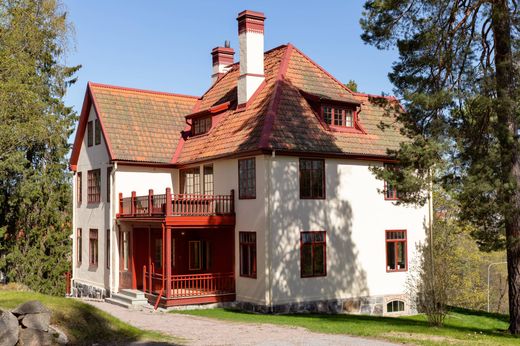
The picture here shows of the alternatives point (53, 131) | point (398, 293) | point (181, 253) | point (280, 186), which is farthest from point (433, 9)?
point (53, 131)

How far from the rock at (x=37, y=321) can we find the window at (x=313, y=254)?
10.9 metres

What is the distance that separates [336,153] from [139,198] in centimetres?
826

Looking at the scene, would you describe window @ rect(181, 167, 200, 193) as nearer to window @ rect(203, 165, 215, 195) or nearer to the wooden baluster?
window @ rect(203, 165, 215, 195)

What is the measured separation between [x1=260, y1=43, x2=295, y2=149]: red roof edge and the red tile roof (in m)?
0.04

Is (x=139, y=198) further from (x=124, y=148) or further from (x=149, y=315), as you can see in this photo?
(x=149, y=315)

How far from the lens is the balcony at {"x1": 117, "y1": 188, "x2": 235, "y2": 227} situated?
22.3 m

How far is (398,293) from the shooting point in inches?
993

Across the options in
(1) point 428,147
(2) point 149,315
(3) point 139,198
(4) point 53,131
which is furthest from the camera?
(4) point 53,131

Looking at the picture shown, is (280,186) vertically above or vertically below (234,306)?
above

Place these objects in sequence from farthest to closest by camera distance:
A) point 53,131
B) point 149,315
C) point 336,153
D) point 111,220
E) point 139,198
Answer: point 53,131 < point 111,220 < point 139,198 < point 336,153 < point 149,315

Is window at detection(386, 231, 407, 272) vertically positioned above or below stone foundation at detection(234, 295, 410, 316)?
above

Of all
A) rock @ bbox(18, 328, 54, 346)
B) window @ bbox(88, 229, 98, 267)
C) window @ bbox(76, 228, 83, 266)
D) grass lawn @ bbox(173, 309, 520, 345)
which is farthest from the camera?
window @ bbox(76, 228, 83, 266)

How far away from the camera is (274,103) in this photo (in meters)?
23.1

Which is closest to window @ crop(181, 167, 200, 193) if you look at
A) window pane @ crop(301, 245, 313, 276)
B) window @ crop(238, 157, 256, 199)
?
window @ crop(238, 157, 256, 199)
